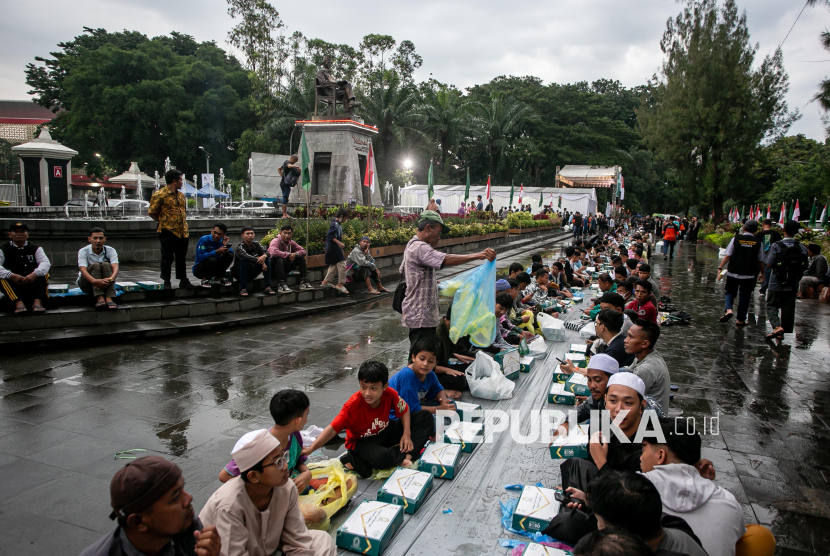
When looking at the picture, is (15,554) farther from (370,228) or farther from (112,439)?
(370,228)

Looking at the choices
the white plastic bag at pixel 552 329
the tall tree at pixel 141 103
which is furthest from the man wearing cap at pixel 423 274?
the tall tree at pixel 141 103

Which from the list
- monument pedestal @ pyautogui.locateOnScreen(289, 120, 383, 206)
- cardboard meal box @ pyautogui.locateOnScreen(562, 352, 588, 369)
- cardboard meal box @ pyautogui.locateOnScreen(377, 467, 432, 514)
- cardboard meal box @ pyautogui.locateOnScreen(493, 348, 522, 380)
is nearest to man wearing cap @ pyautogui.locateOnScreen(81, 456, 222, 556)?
cardboard meal box @ pyautogui.locateOnScreen(377, 467, 432, 514)

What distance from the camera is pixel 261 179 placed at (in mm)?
31859

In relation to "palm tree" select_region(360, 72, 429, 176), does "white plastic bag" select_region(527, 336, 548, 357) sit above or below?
below

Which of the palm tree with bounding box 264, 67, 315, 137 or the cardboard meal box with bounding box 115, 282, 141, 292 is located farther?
the palm tree with bounding box 264, 67, 315, 137

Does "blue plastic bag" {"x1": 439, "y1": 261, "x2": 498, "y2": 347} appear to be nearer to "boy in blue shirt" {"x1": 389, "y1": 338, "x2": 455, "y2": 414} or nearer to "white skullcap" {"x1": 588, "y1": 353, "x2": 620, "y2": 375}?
"boy in blue shirt" {"x1": 389, "y1": 338, "x2": 455, "y2": 414}

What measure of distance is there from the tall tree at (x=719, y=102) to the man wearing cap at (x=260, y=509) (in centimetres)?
3611

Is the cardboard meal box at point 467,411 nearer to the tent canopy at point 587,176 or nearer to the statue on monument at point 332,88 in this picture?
the statue on monument at point 332,88

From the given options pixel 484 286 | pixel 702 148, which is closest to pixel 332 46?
pixel 702 148

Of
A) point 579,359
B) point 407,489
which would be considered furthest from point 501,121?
point 407,489

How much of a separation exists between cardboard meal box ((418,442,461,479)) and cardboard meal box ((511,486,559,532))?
61 centimetres

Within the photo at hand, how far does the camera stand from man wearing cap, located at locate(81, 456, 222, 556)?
1.69 meters

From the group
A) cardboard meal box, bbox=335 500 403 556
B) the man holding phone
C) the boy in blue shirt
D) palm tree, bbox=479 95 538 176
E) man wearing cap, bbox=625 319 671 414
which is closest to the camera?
cardboard meal box, bbox=335 500 403 556

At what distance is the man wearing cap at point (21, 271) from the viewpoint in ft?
20.5
